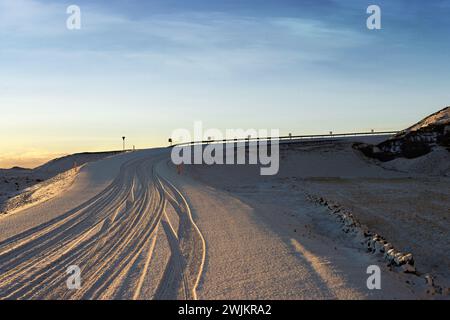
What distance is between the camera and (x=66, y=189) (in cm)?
2373

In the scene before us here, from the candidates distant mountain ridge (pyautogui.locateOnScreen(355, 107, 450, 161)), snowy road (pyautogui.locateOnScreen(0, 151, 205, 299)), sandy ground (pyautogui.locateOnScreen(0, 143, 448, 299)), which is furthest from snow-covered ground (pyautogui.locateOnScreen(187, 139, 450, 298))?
snowy road (pyautogui.locateOnScreen(0, 151, 205, 299))

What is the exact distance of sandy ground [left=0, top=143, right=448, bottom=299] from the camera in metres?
7.94

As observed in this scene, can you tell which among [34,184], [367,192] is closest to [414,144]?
[367,192]

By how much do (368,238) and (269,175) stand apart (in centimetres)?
2523

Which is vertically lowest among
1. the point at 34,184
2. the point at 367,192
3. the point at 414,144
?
the point at 367,192

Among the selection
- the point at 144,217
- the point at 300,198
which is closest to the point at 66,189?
the point at 144,217

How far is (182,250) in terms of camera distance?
10703 millimetres

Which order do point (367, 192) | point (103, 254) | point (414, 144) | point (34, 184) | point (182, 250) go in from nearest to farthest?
point (103, 254) → point (182, 250) → point (367, 192) → point (34, 184) → point (414, 144)

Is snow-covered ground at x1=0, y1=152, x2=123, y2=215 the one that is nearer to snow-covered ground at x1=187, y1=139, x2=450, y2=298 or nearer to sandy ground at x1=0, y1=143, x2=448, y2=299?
sandy ground at x1=0, y1=143, x2=448, y2=299

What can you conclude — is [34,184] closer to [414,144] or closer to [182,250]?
[182,250]

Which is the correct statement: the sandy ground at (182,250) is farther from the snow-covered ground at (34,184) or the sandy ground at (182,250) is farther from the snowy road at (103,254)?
the snow-covered ground at (34,184)

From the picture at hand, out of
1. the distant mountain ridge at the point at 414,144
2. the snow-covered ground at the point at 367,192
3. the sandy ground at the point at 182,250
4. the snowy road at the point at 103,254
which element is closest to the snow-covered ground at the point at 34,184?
the sandy ground at the point at 182,250
